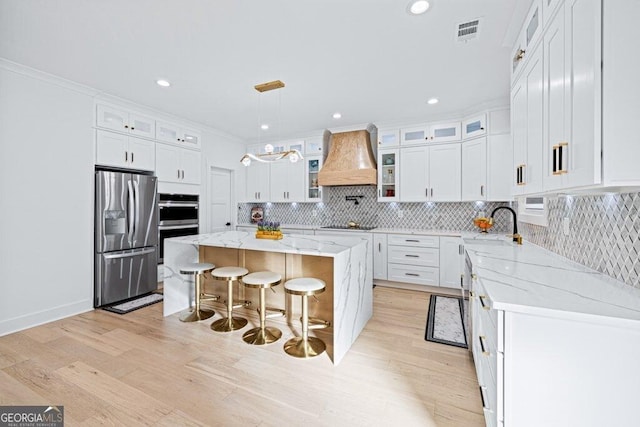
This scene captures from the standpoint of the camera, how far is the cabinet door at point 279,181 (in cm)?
559

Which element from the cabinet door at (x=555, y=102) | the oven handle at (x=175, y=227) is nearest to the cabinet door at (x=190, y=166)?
the oven handle at (x=175, y=227)

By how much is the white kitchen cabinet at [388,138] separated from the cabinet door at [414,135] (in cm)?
8

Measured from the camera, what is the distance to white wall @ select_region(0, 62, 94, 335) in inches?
108

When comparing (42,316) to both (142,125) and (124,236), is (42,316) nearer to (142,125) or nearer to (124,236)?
(124,236)

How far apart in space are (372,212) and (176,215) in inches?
132

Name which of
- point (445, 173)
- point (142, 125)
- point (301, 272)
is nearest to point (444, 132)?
point (445, 173)

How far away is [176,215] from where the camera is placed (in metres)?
4.43

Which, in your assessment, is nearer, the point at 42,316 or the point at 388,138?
the point at 42,316

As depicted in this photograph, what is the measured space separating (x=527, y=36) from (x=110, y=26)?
3124 millimetres

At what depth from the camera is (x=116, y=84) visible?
3.21 m

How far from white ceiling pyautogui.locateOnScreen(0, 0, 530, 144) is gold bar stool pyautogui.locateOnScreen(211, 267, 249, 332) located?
210 centimetres

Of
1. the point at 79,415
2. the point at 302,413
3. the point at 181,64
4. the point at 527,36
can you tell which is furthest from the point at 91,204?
the point at 527,36

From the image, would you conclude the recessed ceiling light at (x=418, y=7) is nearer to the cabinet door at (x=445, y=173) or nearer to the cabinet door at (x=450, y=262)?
the cabinet door at (x=445, y=173)

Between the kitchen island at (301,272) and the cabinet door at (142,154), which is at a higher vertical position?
the cabinet door at (142,154)
